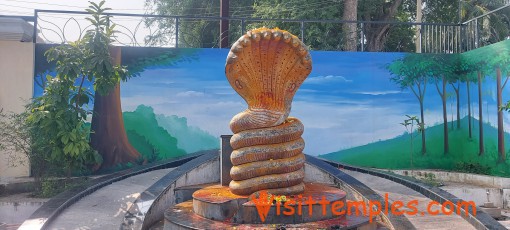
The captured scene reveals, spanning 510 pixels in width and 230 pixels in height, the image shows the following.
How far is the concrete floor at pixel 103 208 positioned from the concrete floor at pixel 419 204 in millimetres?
3453

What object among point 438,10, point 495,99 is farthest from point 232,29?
point 495,99

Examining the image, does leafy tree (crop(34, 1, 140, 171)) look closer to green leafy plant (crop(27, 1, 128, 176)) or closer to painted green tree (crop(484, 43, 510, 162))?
green leafy plant (crop(27, 1, 128, 176))

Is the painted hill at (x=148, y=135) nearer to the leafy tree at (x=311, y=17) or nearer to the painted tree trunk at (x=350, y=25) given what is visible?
the leafy tree at (x=311, y=17)

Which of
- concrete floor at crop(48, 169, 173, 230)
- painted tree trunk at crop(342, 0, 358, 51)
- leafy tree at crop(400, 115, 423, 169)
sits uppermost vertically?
painted tree trunk at crop(342, 0, 358, 51)

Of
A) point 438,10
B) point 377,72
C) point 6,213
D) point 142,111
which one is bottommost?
point 6,213

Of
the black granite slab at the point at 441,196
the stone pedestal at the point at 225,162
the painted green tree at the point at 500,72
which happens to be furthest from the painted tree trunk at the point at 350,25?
the stone pedestal at the point at 225,162

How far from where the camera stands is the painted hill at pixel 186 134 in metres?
11.0

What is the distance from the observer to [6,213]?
7.79 m

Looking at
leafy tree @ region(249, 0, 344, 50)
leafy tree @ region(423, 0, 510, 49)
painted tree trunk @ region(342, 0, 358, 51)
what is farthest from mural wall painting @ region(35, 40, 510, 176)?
leafy tree @ region(423, 0, 510, 49)

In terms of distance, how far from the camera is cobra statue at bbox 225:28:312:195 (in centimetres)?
550

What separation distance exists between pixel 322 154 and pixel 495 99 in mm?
3991

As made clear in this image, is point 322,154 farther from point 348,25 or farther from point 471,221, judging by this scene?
point 471,221

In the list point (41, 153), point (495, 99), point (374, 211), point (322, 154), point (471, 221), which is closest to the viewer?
point (471, 221)

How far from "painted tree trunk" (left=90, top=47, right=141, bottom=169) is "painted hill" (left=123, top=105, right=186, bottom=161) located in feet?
0.46
